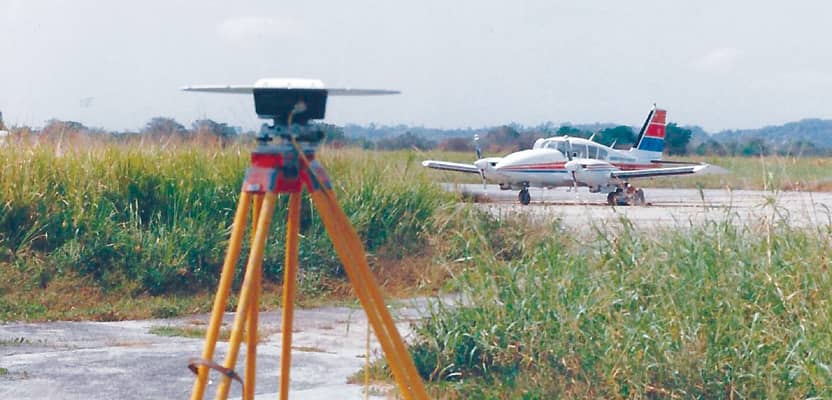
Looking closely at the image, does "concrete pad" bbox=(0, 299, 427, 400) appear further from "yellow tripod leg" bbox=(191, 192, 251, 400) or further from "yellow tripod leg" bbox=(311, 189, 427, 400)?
"yellow tripod leg" bbox=(191, 192, 251, 400)

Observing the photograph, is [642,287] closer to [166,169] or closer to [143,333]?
[143,333]

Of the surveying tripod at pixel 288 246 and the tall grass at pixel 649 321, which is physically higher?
the surveying tripod at pixel 288 246

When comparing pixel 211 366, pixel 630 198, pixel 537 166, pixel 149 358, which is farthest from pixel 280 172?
pixel 537 166

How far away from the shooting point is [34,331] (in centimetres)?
768

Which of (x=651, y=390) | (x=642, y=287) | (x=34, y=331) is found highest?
(x=642, y=287)

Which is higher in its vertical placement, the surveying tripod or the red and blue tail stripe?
the red and blue tail stripe

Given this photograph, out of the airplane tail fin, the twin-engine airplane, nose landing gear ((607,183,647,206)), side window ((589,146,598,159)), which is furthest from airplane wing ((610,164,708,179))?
nose landing gear ((607,183,647,206))

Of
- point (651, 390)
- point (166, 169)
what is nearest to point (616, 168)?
point (166, 169)

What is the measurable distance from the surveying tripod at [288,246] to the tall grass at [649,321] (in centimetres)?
220

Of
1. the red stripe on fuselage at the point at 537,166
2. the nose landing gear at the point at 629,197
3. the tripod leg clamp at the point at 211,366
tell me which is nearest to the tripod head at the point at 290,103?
the tripod leg clamp at the point at 211,366

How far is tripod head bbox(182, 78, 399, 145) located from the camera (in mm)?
2844

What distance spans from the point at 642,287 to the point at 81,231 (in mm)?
5649

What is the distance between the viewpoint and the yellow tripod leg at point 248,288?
107 inches

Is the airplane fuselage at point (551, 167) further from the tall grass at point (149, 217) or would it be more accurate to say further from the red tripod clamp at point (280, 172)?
the red tripod clamp at point (280, 172)
